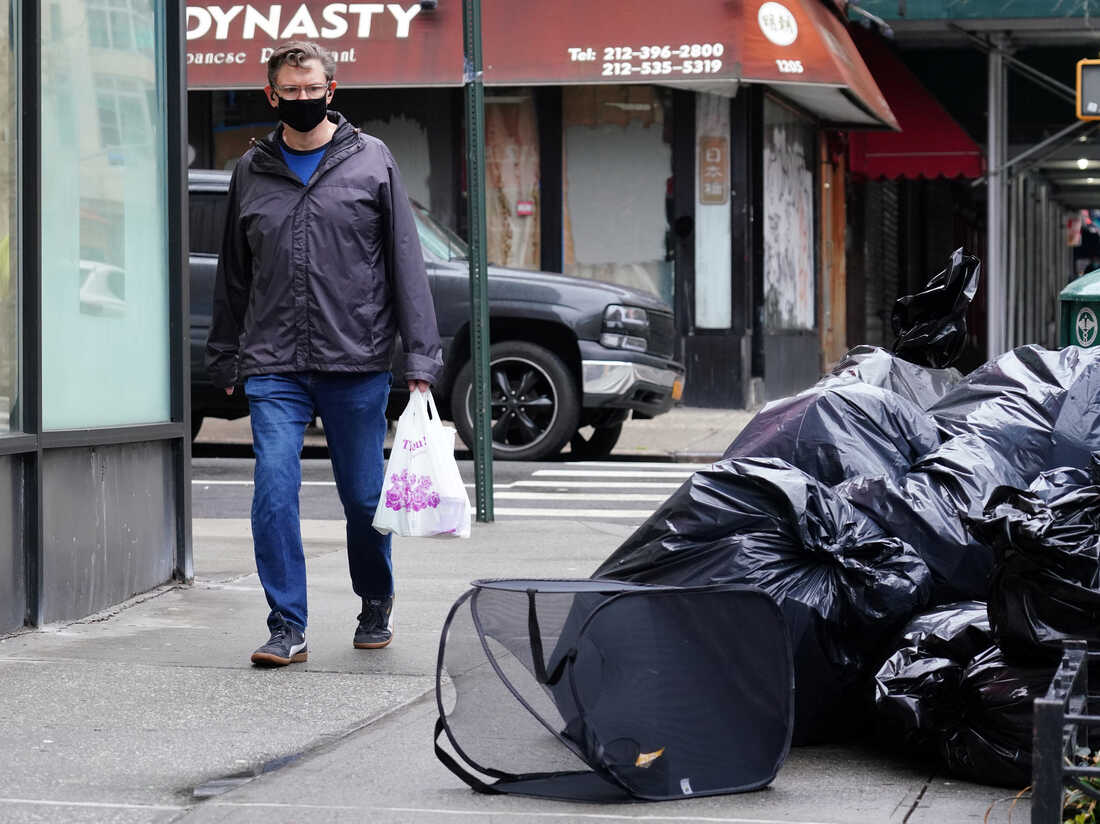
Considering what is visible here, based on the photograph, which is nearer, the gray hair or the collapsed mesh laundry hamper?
the collapsed mesh laundry hamper

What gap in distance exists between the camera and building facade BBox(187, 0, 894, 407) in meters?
16.6

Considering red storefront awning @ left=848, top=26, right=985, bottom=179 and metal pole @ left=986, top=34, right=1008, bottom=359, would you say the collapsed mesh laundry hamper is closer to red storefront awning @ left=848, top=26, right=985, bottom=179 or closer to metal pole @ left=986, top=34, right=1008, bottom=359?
metal pole @ left=986, top=34, right=1008, bottom=359

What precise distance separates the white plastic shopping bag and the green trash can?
11.5 feet

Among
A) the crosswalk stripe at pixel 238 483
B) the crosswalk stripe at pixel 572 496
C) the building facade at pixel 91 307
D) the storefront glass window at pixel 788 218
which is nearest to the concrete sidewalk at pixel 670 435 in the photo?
the storefront glass window at pixel 788 218

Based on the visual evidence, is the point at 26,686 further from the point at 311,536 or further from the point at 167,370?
the point at 311,536

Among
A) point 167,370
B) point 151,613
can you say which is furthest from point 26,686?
point 167,370

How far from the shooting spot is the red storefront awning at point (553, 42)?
53.3ft

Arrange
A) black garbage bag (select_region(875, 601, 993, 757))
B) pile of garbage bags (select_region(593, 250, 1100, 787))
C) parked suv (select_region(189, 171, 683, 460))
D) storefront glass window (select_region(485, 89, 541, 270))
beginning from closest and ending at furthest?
pile of garbage bags (select_region(593, 250, 1100, 787)), black garbage bag (select_region(875, 601, 993, 757)), parked suv (select_region(189, 171, 683, 460)), storefront glass window (select_region(485, 89, 541, 270))

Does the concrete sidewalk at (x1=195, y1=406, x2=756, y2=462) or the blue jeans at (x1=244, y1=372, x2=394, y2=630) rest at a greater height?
the blue jeans at (x1=244, y1=372, x2=394, y2=630)

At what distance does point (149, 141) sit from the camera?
651 centimetres

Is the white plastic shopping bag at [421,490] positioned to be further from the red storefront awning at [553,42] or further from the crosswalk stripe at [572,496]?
the red storefront awning at [553,42]

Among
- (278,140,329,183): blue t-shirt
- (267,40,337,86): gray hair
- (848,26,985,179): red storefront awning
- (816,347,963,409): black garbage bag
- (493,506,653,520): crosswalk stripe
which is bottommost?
(493,506,653,520): crosswalk stripe

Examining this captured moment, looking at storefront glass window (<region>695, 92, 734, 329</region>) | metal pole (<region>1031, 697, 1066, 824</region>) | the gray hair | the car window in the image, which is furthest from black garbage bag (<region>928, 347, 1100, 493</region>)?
storefront glass window (<region>695, 92, 734, 329</region>)

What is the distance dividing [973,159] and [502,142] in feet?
21.0
